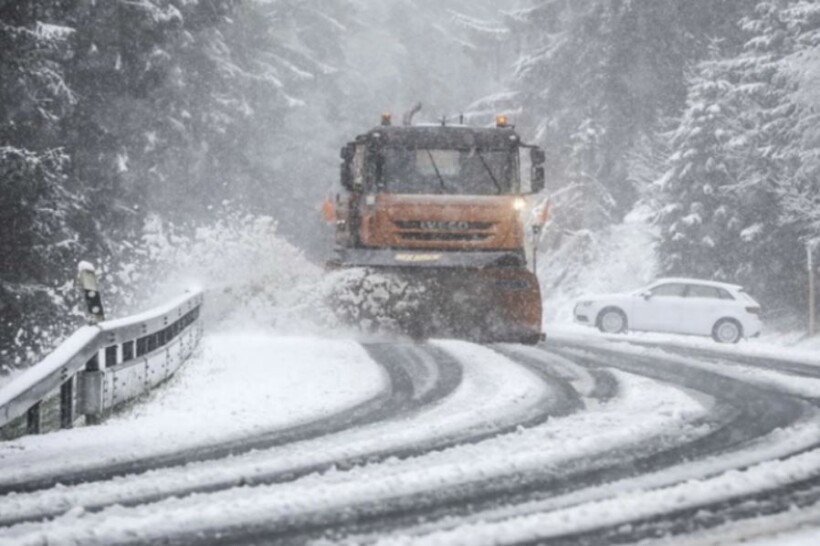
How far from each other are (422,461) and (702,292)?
1653 cm

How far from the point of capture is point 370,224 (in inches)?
532

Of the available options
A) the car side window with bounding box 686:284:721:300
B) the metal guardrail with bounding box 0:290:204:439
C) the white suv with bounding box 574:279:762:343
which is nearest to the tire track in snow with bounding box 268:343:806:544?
the metal guardrail with bounding box 0:290:204:439

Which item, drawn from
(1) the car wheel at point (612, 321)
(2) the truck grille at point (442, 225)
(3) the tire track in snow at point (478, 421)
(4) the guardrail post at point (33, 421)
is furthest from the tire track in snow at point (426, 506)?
(1) the car wheel at point (612, 321)

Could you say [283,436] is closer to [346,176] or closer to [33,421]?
[33,421]

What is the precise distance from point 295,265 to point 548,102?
16.2m

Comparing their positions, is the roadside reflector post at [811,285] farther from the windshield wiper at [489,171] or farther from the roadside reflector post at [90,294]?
the roadside reflector post at [90,294]

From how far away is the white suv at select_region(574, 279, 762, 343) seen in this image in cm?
2031

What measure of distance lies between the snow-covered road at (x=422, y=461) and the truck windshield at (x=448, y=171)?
4092 mm

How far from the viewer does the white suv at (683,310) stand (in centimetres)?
2031

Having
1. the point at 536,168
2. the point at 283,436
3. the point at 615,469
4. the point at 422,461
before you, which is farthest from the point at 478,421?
the point at 536,168

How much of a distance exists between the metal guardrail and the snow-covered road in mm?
242

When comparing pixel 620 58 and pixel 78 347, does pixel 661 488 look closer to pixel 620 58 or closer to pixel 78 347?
pixel 78 347

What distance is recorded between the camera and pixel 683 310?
68.5 ft

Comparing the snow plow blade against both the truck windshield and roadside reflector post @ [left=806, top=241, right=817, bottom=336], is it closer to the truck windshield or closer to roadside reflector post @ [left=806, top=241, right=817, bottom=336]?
the truck windshield
